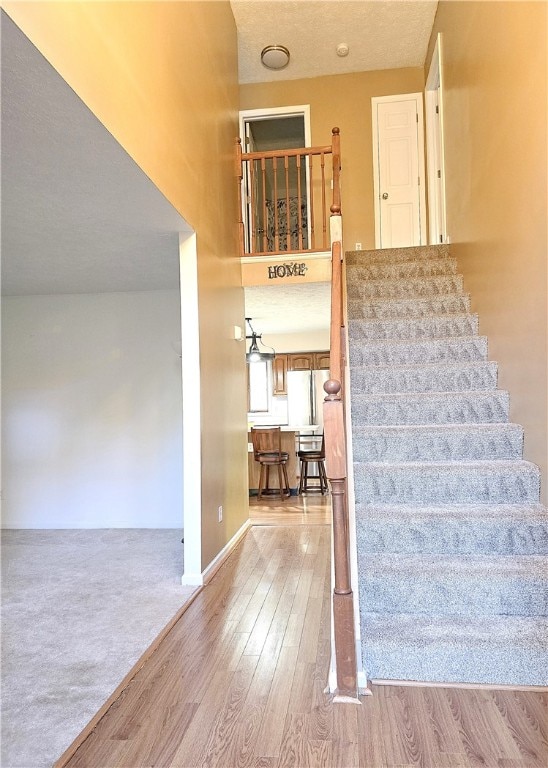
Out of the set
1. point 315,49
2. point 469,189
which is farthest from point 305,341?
point 469,189

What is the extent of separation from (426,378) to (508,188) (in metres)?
1.22

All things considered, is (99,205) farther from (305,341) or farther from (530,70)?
(305,341)

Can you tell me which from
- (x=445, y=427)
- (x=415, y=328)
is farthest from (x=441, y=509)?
(x=415, y=328)

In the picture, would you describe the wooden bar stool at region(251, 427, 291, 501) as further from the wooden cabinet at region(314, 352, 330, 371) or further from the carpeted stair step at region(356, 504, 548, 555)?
the carpeted stair step at region(356, 504, 548, 555)

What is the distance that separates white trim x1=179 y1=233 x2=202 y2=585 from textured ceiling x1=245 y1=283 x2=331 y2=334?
64.3 inches

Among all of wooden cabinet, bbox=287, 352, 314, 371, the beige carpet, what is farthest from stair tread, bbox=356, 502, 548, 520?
wooden cabinet, bbox=287, 352, 314, 371

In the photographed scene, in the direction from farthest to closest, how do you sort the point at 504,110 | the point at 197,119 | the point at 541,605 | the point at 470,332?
1. the point at 470,332
2. the point at 197,119
3. the point at 504,110
4. the point at 541,605

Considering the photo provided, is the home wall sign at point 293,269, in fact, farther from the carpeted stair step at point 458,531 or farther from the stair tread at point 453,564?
the stair tread at point 453,564

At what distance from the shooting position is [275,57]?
17.7 feet

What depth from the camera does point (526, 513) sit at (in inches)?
92.0

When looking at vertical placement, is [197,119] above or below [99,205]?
above

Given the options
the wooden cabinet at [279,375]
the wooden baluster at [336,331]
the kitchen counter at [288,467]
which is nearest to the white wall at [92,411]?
the kitchen counter at [288,467]

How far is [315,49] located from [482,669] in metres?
5.93

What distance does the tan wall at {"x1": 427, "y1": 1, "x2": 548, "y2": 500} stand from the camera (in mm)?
2473
